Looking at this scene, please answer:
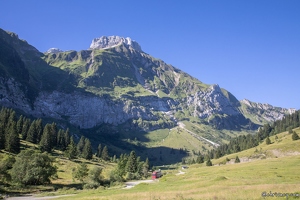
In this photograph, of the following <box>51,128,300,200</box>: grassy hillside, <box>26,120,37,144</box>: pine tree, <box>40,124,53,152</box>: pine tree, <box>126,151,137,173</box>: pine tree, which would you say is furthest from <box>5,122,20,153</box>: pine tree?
<box>51,128,300,200</box>: grassy hillside

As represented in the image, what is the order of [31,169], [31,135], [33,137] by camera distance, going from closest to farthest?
[31,169]
[31,135]
[33,137]

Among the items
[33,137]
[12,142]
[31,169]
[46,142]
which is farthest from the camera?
[33,137]

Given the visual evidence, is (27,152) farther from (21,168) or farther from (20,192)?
(20,192)

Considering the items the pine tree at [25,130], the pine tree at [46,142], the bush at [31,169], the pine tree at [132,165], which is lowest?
the pine tree at [132,165]

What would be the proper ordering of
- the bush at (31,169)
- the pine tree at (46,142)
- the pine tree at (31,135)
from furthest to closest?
the pine tree at (31,135)
the pine tree at (46,142)
the bush at (31,169)

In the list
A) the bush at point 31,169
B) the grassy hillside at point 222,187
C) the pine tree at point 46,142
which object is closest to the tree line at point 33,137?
the pine tree at point 46,142

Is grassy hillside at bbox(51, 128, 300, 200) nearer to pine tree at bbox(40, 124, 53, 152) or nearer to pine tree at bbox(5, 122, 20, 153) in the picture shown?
pine tree at bbox(5, 122, 20, 153)

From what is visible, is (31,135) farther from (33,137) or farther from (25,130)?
(25,130)

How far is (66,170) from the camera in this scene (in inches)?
3696

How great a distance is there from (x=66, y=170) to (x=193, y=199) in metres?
81.2

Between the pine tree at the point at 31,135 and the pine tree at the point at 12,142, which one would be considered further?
the pine tree at the point at 31,135

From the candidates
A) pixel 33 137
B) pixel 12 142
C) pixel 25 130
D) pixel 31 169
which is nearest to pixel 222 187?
pixel 31 169

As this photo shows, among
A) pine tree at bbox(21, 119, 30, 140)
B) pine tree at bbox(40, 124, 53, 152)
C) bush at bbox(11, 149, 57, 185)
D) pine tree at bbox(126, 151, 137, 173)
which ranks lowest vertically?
pine tree at bbox(126, 151, 137, 173)

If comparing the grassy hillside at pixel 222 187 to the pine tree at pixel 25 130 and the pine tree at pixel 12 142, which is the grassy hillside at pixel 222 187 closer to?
the pine tree at pixel 12 142
